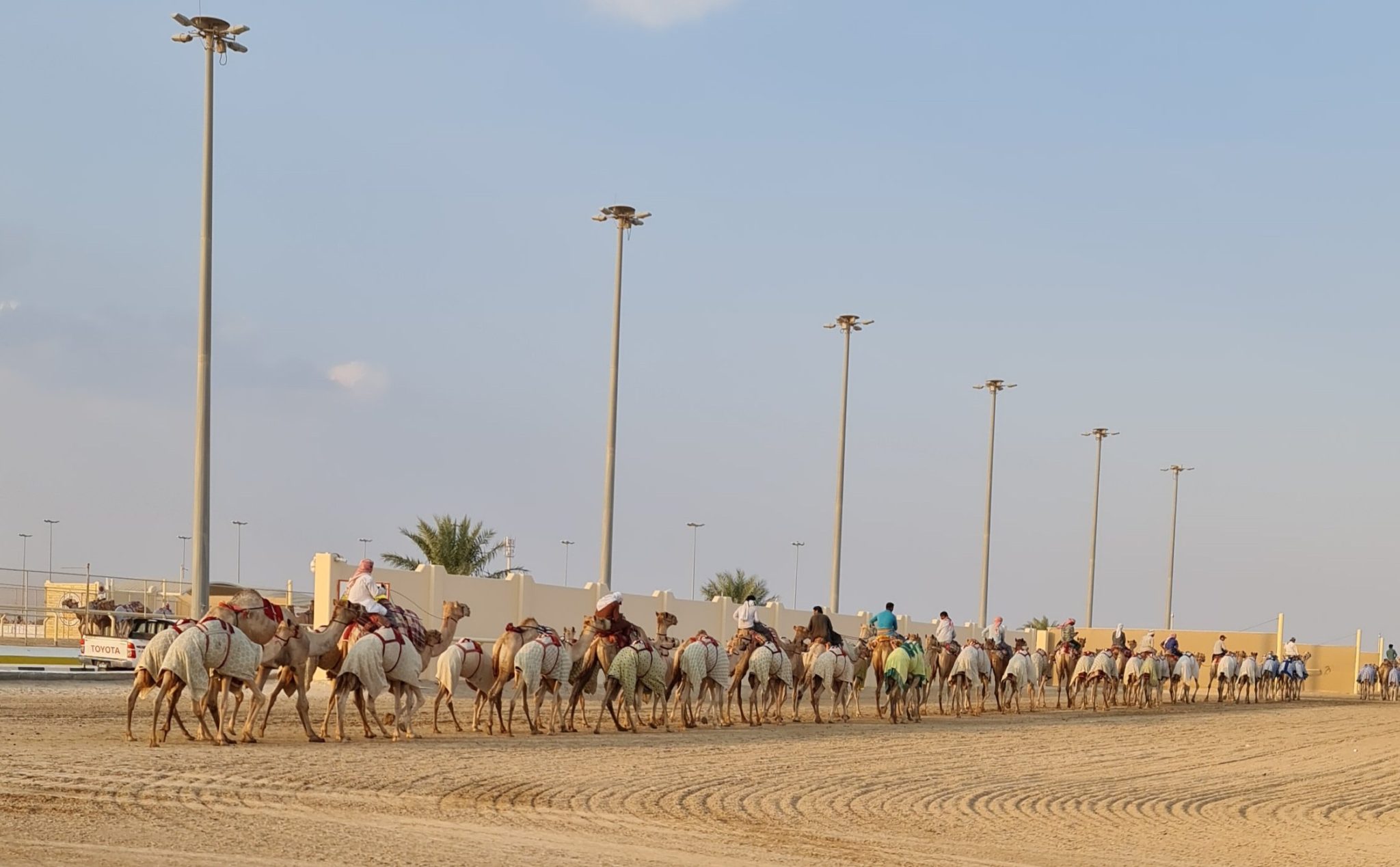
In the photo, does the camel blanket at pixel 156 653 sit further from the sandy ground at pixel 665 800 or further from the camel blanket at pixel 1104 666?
the camel blanket at pixel 1104 666

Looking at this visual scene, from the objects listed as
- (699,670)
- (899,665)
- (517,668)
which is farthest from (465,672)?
(899,665)

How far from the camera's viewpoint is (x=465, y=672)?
23.2 m

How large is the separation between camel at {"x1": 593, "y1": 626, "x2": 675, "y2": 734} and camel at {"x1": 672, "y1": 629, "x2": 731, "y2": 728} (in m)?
0.62

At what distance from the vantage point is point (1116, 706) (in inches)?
1786

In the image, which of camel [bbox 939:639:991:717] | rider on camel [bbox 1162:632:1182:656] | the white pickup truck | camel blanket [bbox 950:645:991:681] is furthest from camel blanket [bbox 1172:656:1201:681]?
the white pickup truck

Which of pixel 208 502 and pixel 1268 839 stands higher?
pixel 208 502

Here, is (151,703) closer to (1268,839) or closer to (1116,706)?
(1268,839)

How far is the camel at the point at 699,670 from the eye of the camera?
2598 centimetres

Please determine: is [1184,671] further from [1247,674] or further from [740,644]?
[740,644]

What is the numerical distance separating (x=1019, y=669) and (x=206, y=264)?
19.9 m

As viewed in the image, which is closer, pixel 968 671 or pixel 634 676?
pixel 634 676

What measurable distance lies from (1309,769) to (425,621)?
1821 centimetres

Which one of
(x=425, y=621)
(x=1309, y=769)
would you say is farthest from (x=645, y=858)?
(x=425, y=621)

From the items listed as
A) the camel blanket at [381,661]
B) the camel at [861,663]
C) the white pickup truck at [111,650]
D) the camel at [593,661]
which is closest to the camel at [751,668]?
the camel at [593,661]
